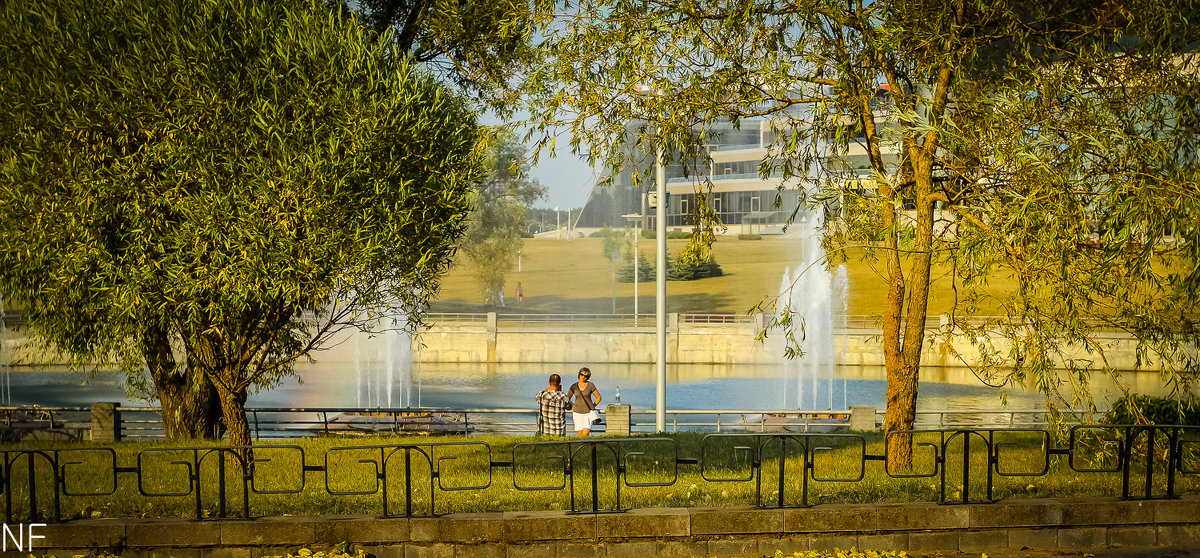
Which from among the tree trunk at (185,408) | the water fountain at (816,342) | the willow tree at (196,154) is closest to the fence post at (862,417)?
the willow tree at (196,154)

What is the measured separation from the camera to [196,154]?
939 centimetres

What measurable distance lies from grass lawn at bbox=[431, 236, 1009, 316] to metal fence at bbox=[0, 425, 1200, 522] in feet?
154

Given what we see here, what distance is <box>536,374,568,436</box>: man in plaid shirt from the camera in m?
13.9

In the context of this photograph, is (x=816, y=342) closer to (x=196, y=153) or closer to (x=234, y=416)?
(x=234, y=416)

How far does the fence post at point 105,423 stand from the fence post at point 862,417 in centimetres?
1342

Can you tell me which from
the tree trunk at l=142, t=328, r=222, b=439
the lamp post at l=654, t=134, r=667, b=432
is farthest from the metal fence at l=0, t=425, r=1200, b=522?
the tree trunk at l=142, t=328, r=222, b=439

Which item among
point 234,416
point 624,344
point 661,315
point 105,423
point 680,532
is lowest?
point 624,344

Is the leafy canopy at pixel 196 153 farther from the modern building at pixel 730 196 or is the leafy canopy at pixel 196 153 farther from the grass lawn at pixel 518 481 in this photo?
the modern building at pixel 730 196

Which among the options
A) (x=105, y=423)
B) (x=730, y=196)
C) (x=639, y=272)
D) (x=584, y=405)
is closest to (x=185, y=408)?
(x=105, y=423)

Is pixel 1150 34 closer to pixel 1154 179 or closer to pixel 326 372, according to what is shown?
pixel 1154 179

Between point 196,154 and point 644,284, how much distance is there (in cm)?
5985

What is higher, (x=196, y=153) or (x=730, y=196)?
(x=730, y=196)

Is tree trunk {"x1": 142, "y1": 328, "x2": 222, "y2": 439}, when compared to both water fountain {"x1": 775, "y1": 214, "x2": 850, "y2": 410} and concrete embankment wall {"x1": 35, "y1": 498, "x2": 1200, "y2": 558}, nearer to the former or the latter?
concrete embankment wall {"x1": 35, "y1": 498, "x2": 1200, "y2": 558}

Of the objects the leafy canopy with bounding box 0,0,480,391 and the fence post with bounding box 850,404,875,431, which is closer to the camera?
the leafy canopy with bounding box 0,0,480,391
